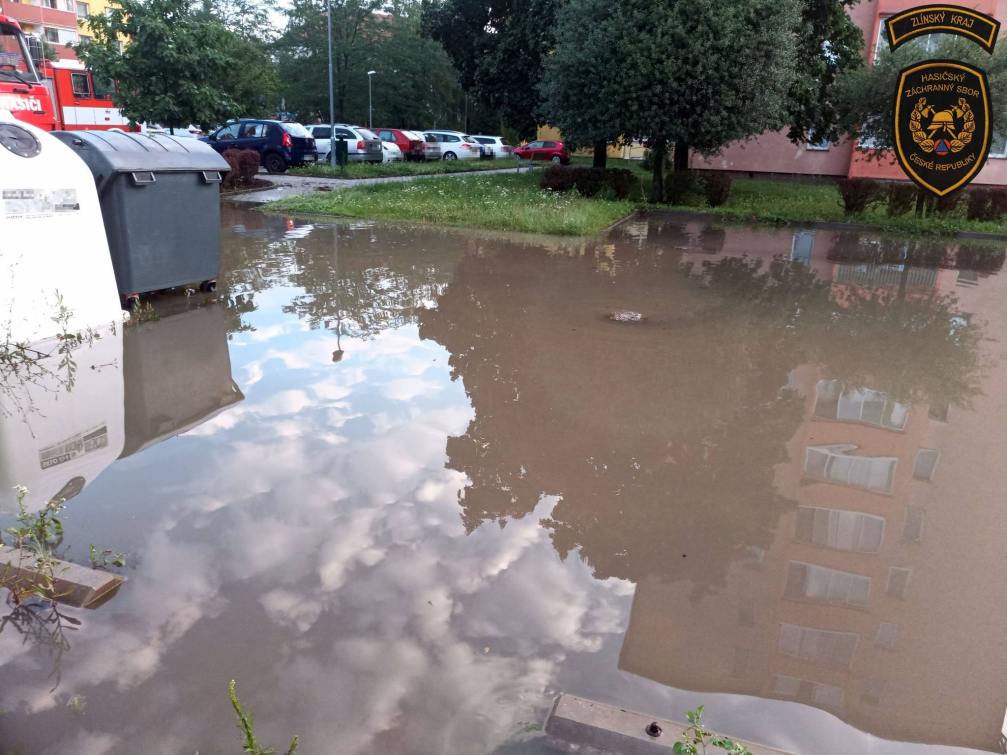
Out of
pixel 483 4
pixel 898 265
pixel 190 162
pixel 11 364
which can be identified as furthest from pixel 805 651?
pixel 483 4

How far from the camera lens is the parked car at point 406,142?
3309 centimetres

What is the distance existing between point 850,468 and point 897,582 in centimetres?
129

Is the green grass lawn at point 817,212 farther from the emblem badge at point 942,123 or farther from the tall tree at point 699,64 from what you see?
the tall tree at point 699,64

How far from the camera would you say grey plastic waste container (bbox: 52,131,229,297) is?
715cm

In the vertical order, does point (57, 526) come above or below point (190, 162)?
below

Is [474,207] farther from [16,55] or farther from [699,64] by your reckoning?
[16,55]

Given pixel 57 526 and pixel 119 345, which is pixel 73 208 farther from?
pixel 57 526

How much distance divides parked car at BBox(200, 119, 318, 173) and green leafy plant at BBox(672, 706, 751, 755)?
914 inches

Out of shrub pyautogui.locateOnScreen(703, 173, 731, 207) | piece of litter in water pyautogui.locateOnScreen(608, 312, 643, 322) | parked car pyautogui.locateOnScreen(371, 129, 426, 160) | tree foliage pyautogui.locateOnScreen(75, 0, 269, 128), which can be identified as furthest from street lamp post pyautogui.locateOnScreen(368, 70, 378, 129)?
piece of litter in water pyautogui.locateOnScreen(608, 312, 643, 322)

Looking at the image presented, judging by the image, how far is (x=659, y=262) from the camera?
38.2 ft

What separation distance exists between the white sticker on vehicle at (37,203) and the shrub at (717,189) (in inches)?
639

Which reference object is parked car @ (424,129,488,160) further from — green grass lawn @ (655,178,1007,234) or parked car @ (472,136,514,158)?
green grass lawn @ (655,178,1007,234)

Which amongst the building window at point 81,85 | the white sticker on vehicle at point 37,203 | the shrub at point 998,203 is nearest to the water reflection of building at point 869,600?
the white sticker on vehicle at point 37,203

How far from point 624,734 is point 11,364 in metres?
5.01
